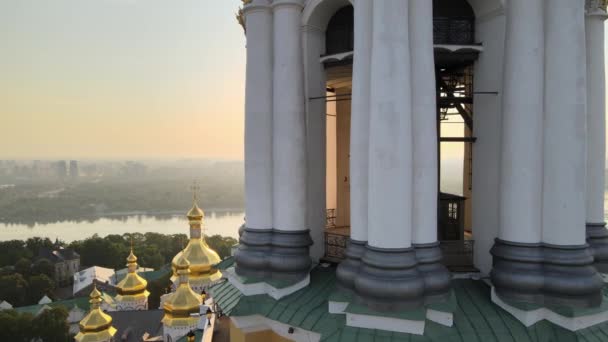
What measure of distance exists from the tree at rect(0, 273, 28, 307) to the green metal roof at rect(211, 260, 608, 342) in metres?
48.8

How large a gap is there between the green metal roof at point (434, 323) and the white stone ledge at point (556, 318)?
68mm

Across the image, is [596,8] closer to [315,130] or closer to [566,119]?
[566,119]

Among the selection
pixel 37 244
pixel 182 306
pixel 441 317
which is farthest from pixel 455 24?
pixel 37 244

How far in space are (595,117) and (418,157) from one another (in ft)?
17.6

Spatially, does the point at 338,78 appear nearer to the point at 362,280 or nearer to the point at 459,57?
the point at 459,57

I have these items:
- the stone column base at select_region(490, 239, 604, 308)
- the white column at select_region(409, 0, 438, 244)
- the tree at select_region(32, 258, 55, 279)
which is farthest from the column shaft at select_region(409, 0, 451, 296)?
the tree at select_region(32, 258, 55, 279)

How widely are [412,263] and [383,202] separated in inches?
38.8

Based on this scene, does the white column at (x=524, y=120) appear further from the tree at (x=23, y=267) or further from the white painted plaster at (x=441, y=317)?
the tree at (x=23, y=267)

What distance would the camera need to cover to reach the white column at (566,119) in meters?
7.22

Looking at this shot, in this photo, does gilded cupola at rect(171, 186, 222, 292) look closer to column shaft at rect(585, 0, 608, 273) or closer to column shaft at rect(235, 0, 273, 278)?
column shaft at rect(235, 0, 273, 278)

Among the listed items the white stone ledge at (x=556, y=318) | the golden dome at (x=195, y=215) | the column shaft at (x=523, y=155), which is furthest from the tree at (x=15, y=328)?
the white stone ledge at (x=556, y=318)

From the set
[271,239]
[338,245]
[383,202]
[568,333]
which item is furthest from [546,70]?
[271,239]

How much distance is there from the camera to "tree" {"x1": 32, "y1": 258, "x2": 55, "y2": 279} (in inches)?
2198

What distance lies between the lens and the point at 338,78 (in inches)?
421
